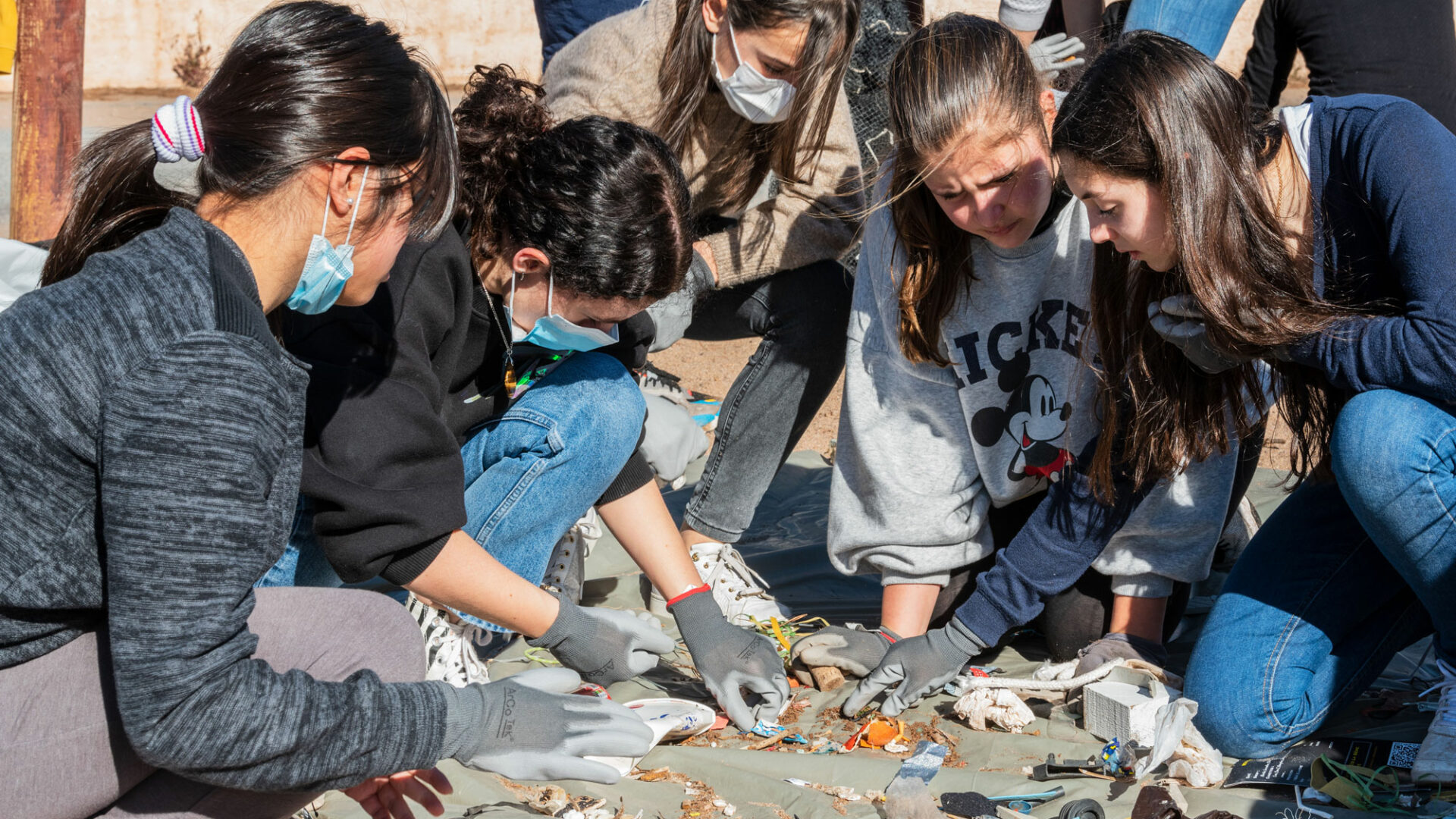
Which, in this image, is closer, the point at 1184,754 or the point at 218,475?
the point at 218,475

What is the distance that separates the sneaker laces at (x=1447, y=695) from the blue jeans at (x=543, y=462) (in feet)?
4.52

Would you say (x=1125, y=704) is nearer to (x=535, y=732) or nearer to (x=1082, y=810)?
(x=1082, y=810)

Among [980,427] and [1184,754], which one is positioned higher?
[980,427]

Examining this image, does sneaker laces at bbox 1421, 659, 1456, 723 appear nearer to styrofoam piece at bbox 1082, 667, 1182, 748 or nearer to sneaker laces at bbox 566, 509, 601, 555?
styrofoam piece at bbox 1082, 667, 1182, 748

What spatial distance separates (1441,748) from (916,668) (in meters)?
0.79

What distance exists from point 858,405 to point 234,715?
1.48 metres

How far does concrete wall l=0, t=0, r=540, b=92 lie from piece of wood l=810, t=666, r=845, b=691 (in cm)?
1064

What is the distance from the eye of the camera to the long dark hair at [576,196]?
1896mm

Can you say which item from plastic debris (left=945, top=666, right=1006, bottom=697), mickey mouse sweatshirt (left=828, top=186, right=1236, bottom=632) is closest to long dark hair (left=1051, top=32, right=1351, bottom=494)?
mickey mouse sweatshirt (left=828, top=186, right=1236, bottom=632)

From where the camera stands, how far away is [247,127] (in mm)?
1307

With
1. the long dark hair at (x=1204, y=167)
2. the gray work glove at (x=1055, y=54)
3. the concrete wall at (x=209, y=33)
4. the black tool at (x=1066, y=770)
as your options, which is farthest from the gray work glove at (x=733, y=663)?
the concrete wall at (x=209, y=33)

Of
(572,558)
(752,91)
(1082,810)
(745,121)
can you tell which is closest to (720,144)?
(745,121)

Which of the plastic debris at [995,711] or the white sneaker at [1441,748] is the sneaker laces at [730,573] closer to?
the plastic debris at [995,711]

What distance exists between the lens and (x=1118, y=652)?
214 centimetres
